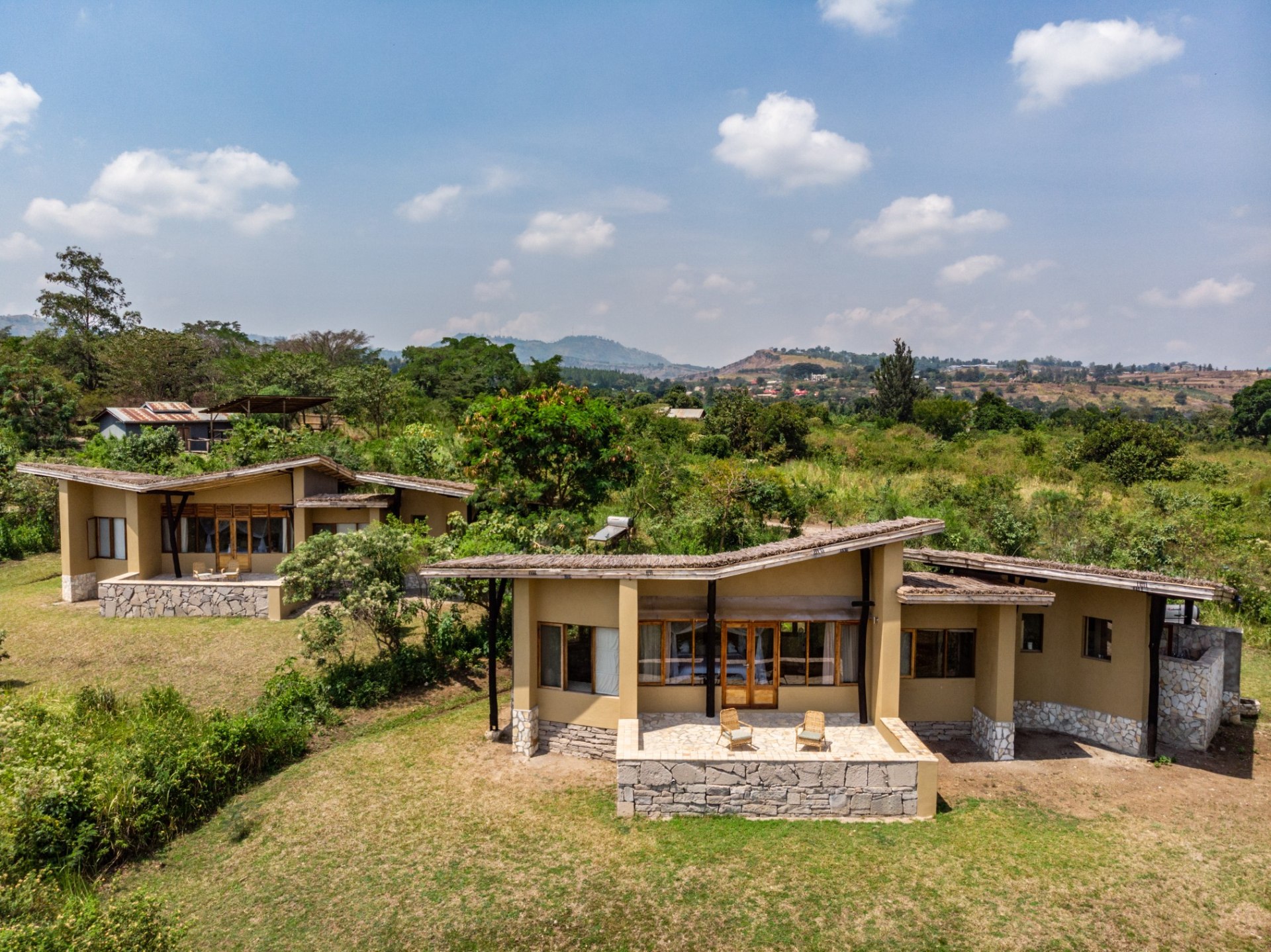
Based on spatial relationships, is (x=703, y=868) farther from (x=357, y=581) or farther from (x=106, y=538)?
(x=106, y=538)

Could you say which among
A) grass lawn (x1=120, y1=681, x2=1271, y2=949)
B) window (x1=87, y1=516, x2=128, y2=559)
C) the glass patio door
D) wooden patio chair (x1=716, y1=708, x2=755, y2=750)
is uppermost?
window (x1=87, y1=516, x2=128, y2=559)

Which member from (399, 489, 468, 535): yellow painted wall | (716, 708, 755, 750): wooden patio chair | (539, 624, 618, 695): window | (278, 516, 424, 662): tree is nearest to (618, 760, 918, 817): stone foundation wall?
(716, 708, 755, 750): wooden patio chair

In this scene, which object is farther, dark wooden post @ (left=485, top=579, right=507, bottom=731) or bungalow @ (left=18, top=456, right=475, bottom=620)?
bungalow @ (left=18, top=456, right=475, bottom=620)

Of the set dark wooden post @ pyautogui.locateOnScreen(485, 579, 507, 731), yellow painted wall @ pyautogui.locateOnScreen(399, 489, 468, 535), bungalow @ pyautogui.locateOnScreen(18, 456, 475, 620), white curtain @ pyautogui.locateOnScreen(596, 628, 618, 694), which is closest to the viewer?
white curtain @ pyautogui.locateOnScreen(596, 628, 618, 694)

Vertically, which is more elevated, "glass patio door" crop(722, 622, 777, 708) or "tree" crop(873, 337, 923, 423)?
"tree" crop(873, 337, 923, 423)

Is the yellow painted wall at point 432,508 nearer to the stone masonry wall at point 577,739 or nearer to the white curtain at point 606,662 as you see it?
the stone masonry wall at point 577,739

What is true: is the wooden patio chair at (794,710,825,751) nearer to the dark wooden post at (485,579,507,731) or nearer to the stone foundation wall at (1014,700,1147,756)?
the stone foundation wall at (1014,700,1147,756)

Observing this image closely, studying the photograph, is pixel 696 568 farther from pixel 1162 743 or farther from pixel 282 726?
pixel 1162 743
